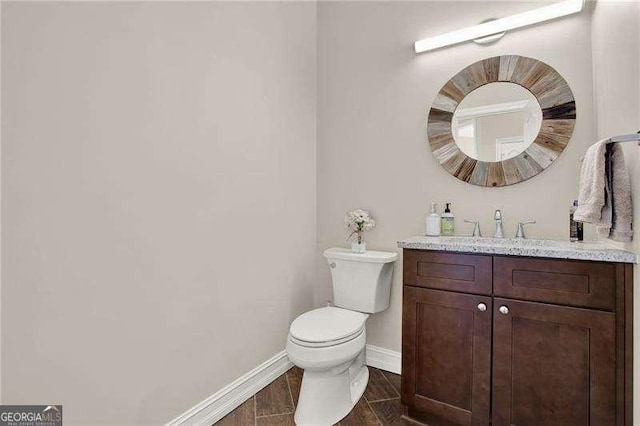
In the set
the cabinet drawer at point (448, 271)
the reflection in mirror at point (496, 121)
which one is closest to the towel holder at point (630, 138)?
the cabinet drawer at point (448, 271)

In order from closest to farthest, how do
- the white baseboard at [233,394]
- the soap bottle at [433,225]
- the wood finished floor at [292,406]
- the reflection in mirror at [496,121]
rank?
the white baseboard at [233,394] < the wood finished floor at [292,406] < the reflection in mirror at [496,121] < the soap bottle at [433,225]

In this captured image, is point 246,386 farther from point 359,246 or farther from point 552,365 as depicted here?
point 552,365

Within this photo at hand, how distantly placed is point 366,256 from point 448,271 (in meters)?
0.55

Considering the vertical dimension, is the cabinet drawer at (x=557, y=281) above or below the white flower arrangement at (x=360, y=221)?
below

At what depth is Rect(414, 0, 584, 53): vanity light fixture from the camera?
5.29ft

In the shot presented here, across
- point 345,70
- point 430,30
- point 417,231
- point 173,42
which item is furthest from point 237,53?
point 417,231

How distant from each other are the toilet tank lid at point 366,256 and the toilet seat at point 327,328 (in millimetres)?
318

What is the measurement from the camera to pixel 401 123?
6.91 ft

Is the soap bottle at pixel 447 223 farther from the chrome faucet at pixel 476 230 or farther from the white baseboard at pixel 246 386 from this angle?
the white baseboard at pixel 246 386

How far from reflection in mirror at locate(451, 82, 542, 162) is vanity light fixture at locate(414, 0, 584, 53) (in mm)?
288

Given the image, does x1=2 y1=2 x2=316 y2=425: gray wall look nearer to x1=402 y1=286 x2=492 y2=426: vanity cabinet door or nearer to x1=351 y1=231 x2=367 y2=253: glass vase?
x1=351 y1=231 x2=367 y2=253: glass vase

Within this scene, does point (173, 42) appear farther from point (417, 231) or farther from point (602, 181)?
point (602, 181)

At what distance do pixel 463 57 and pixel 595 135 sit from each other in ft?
2.66

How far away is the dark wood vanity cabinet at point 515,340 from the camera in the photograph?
1.20m
